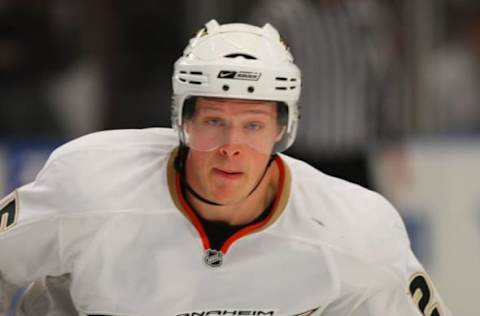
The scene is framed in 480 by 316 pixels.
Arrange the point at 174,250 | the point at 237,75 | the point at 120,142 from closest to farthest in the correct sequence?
1. the point at 237,75
2. the point at 174,250
3. the point at 120,142

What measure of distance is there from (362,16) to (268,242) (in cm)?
242

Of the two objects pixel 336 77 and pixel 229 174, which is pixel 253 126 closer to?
pixel 229 174

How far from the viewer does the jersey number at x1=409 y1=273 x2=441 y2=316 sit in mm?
3484

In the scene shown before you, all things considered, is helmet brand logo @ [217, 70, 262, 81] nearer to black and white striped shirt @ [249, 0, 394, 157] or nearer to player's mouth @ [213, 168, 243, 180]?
player's mouth @ [213, 168, 243, 180]

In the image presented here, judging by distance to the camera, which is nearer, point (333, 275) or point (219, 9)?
point (333, 275)

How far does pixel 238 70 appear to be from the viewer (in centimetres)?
327

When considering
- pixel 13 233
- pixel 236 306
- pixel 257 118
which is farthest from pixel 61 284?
pixel 257 118

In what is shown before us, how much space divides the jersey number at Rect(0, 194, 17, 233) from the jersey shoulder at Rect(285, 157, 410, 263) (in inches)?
28.5

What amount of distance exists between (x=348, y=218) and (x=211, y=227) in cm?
36

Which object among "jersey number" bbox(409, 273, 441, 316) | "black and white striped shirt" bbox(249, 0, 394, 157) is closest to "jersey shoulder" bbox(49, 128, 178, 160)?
"jersey number" bbox(409, 273, 441, 316)

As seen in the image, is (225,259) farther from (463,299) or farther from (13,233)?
(463,299)

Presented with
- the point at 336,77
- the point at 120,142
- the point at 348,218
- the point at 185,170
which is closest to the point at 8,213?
the point at 120,142

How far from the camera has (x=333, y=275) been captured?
344 centimetres

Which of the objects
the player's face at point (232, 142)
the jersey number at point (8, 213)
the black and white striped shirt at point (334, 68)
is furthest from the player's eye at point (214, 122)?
the black and white striped shirt at point (334, 68)
